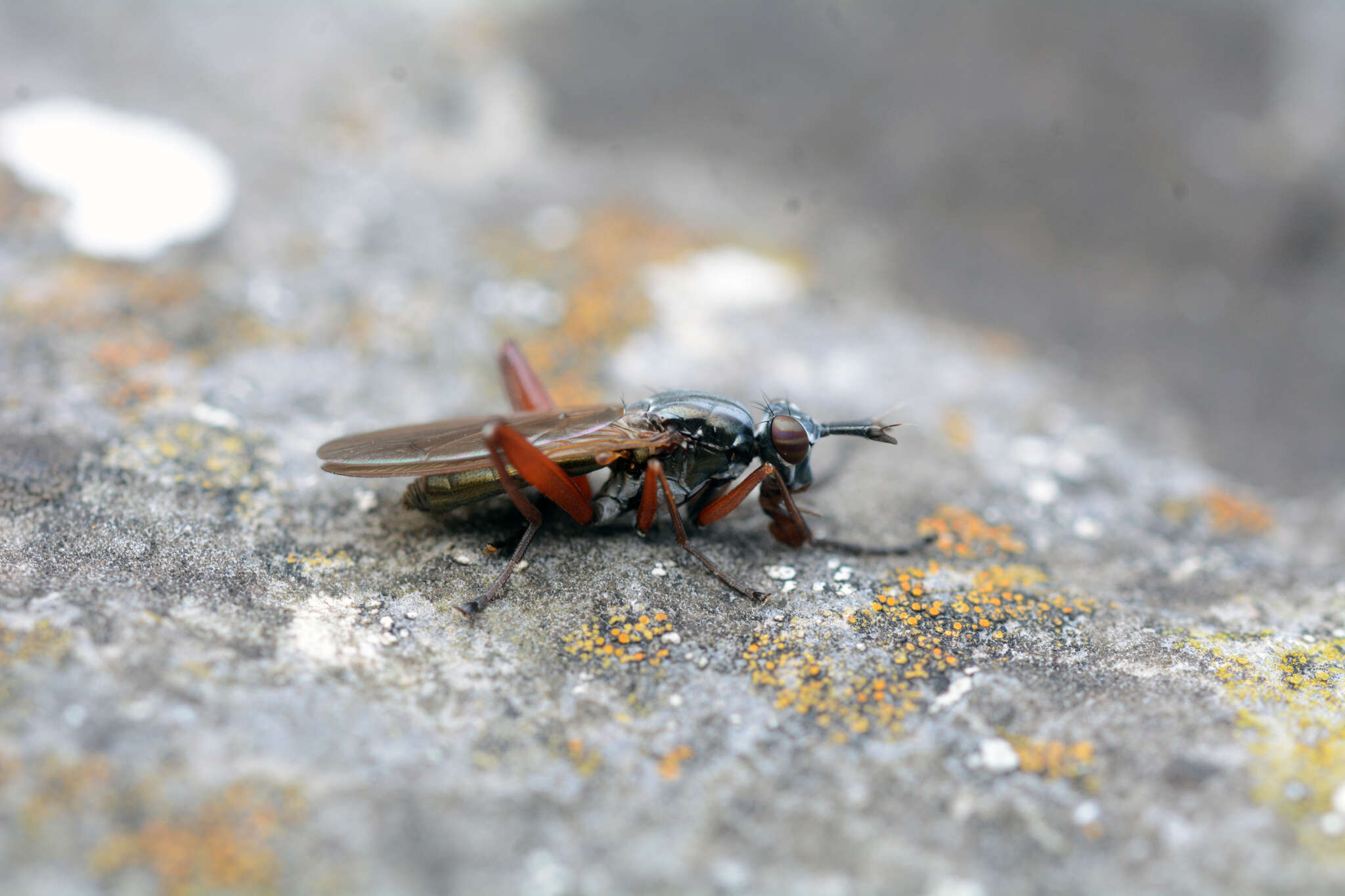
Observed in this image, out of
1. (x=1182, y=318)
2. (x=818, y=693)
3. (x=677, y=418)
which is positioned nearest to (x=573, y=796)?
(x=818, y=693)

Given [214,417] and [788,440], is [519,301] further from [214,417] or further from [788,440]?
[788,440]

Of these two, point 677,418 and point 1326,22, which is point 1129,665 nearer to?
point 677,418

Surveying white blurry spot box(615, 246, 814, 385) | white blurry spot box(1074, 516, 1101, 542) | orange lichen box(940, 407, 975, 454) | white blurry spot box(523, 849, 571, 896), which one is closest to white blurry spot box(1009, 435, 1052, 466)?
orange lichen box(940, 407, 975, 454)

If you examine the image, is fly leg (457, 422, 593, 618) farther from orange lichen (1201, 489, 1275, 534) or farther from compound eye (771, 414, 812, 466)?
orange lichen (1201, 489, 1275, 534)

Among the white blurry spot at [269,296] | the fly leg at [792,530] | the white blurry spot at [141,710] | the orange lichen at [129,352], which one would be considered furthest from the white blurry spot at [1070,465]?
the orange lichen at [129,352]

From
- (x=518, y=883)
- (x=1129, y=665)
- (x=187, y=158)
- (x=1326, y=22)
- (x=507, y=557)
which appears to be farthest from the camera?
(x=1326, y=22)
